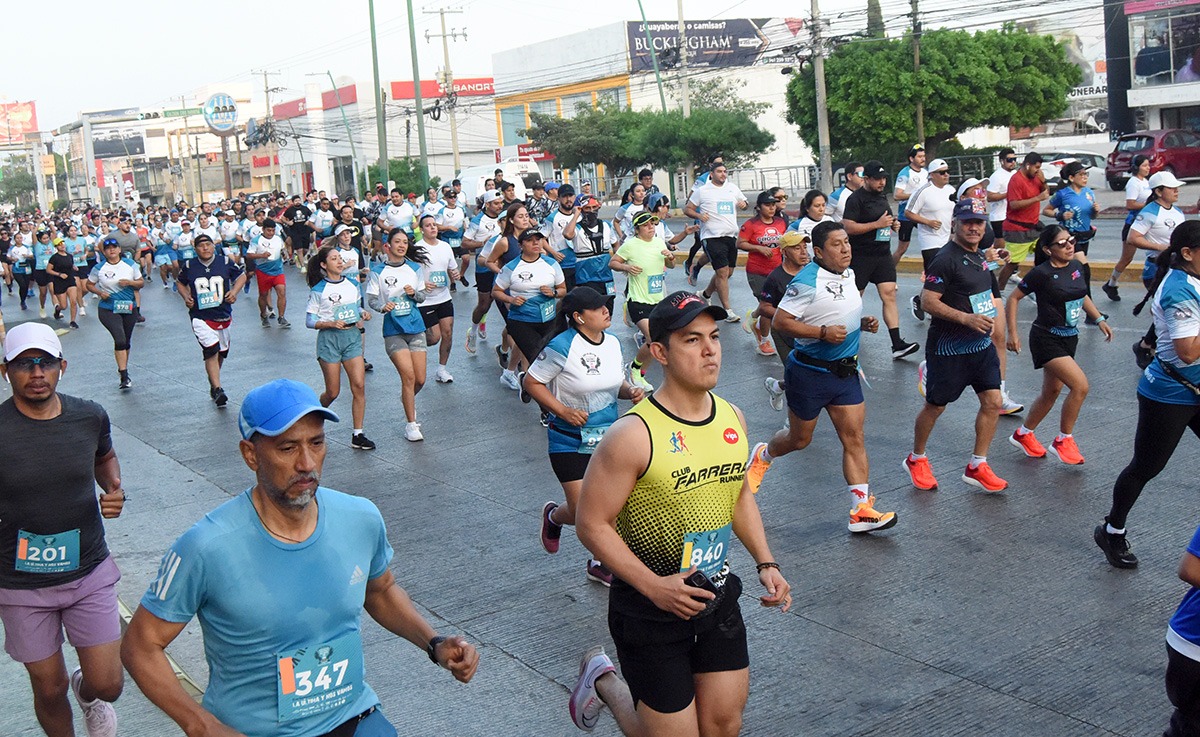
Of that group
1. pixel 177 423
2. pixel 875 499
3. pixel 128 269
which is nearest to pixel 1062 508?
pixel 875 499

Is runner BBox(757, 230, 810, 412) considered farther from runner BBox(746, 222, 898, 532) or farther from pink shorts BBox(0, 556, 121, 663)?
pink shorts BBox(0, 556, 121, 663)

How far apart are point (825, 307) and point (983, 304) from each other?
1.13 meters

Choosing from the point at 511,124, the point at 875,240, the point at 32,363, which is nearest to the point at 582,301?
the point at 32,363

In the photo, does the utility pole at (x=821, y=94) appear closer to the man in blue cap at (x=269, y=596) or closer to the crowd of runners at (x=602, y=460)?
the crowd of runners at (x=602, y=460)

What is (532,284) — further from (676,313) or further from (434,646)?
(434,646)

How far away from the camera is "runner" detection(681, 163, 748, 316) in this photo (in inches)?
631

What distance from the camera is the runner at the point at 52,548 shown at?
508 centimetres

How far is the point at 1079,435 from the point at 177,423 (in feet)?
29.0

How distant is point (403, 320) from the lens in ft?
36.9

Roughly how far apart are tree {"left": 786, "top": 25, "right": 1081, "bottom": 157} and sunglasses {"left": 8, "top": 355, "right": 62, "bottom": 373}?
3811 cm

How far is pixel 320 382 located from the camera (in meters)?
14.9

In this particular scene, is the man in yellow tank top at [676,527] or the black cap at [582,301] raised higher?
the black cap at [582,301]

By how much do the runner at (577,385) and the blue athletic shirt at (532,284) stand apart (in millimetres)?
4253

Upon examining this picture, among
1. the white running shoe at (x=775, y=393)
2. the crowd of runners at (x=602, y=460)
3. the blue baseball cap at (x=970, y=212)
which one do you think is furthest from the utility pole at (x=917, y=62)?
the blue baseball cap at (x=970, y=212)
